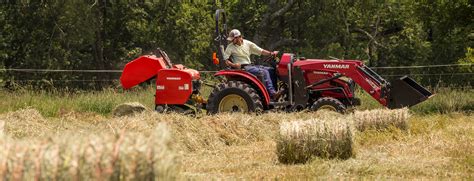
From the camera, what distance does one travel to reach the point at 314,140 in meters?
8.67

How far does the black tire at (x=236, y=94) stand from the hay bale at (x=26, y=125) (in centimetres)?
319

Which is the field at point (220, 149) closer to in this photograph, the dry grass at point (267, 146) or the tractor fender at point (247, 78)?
the dry grass at point (267, 146)

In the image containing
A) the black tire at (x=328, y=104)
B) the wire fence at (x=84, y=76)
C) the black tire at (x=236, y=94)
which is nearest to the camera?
the black tire at (x=328, y=104)

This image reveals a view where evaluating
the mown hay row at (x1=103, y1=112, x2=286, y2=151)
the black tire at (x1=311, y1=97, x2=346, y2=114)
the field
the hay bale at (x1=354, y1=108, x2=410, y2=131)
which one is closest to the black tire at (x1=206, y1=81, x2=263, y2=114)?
the field

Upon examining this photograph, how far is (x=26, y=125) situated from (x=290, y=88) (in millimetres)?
4915

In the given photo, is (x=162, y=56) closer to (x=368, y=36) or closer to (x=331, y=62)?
(x=331, y=62)

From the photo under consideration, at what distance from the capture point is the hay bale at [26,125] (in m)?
9.91

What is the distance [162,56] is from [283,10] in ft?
58.6

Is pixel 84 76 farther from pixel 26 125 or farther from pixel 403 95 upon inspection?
pixel 26 125

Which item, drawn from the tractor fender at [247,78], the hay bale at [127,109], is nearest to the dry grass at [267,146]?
the tractor fender at [247,78]

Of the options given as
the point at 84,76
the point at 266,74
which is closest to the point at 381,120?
the point at 266,74

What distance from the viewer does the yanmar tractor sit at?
13594 mm

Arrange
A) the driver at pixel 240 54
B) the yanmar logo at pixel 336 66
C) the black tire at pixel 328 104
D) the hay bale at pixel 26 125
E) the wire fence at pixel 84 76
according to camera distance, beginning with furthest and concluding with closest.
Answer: the wire fence at pixel 84 76
the driver at pixel 240 54
the yanmar logo at pixel 336 66
the black tire at pixel 328 104
the hay bale at pixel 26 125

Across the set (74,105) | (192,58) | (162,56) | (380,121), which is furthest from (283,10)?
(380,121)
